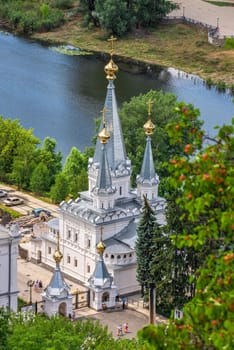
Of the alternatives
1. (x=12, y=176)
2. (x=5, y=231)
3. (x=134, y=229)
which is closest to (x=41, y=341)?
(x=5, y=231)

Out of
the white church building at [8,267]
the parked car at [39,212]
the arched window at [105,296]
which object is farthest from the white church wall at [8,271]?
the parked car at [39,212]

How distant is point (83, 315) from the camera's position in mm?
37281

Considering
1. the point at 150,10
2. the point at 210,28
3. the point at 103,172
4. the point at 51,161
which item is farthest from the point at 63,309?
the point at 210,28

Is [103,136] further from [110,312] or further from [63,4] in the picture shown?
[63,4]

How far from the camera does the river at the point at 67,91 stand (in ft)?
201

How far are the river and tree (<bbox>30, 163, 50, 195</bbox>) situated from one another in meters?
6.59

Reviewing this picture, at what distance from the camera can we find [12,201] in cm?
4753

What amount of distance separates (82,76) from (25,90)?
4937mm

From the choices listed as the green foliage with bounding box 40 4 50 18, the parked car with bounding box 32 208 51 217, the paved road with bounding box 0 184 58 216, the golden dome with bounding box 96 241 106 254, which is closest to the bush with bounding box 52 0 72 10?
the green foliage with bounding box 40 4 50 18

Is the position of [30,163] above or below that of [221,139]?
below

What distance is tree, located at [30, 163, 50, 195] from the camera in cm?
4884

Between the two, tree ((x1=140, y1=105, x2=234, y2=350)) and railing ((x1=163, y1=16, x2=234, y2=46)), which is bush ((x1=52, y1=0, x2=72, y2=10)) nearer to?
railing ((x1=163, y1=16, x2=234, y2=46))

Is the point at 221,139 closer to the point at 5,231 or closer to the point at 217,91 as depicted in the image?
the point at 5,231

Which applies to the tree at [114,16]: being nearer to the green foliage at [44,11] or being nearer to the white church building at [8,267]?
the green foliage at [44,11]
